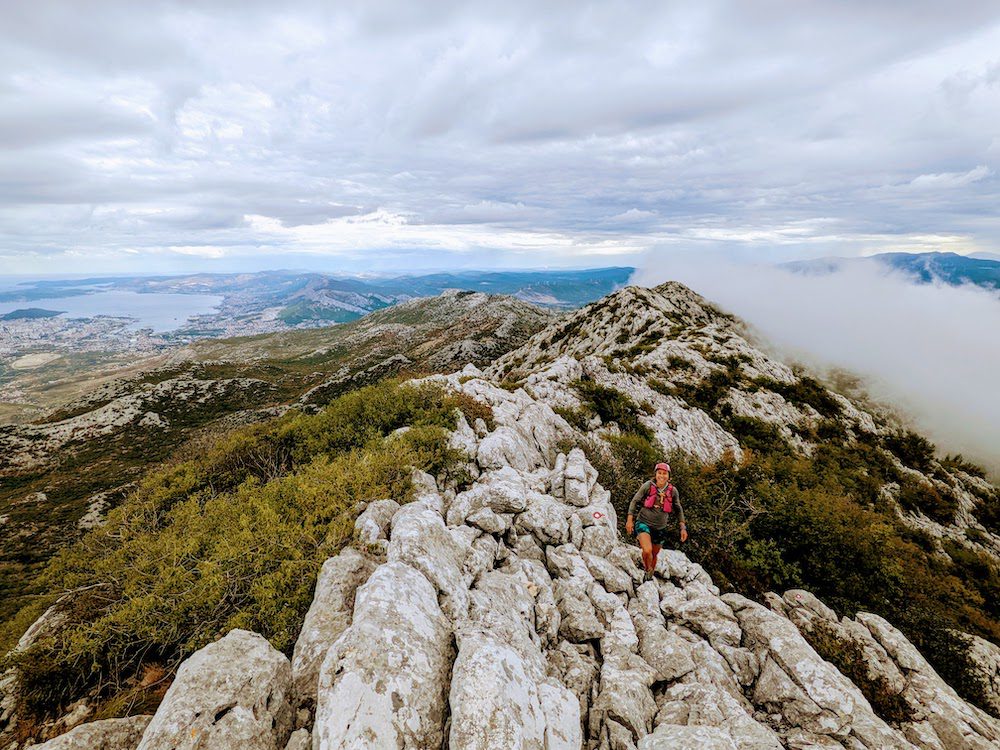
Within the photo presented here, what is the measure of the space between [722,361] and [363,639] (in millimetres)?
53705

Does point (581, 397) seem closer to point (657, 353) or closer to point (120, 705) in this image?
point (657, 353)

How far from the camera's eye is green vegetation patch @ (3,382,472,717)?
802 cm

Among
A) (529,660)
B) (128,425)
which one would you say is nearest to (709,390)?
(529,660)

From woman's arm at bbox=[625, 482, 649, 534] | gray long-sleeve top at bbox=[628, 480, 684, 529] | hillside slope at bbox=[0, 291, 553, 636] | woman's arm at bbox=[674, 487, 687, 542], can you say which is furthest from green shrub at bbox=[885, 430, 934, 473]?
hillside slope at bbox=[0, 291, 553, 636]

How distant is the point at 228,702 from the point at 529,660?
527 centimetres

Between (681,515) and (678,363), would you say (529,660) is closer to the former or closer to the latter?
(681,515)

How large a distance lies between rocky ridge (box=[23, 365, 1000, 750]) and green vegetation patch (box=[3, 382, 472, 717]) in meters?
1.08

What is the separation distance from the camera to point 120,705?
7.12 metres

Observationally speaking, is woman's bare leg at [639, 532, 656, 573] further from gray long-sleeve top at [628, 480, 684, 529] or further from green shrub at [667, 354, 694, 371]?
green shrub at [667, 354, 694, 371]

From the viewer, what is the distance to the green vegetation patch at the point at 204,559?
802 centimetres

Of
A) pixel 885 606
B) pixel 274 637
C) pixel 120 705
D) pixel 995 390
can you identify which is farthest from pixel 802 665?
pixel 995 390

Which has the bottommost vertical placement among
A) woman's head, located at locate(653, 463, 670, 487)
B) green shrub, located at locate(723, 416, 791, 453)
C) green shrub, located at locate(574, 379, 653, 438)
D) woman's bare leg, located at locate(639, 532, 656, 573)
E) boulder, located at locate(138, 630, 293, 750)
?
green shrub, located at locate(723, 416, 791, 453)

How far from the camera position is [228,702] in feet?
20.7

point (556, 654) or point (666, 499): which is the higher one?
point (666, 499)
